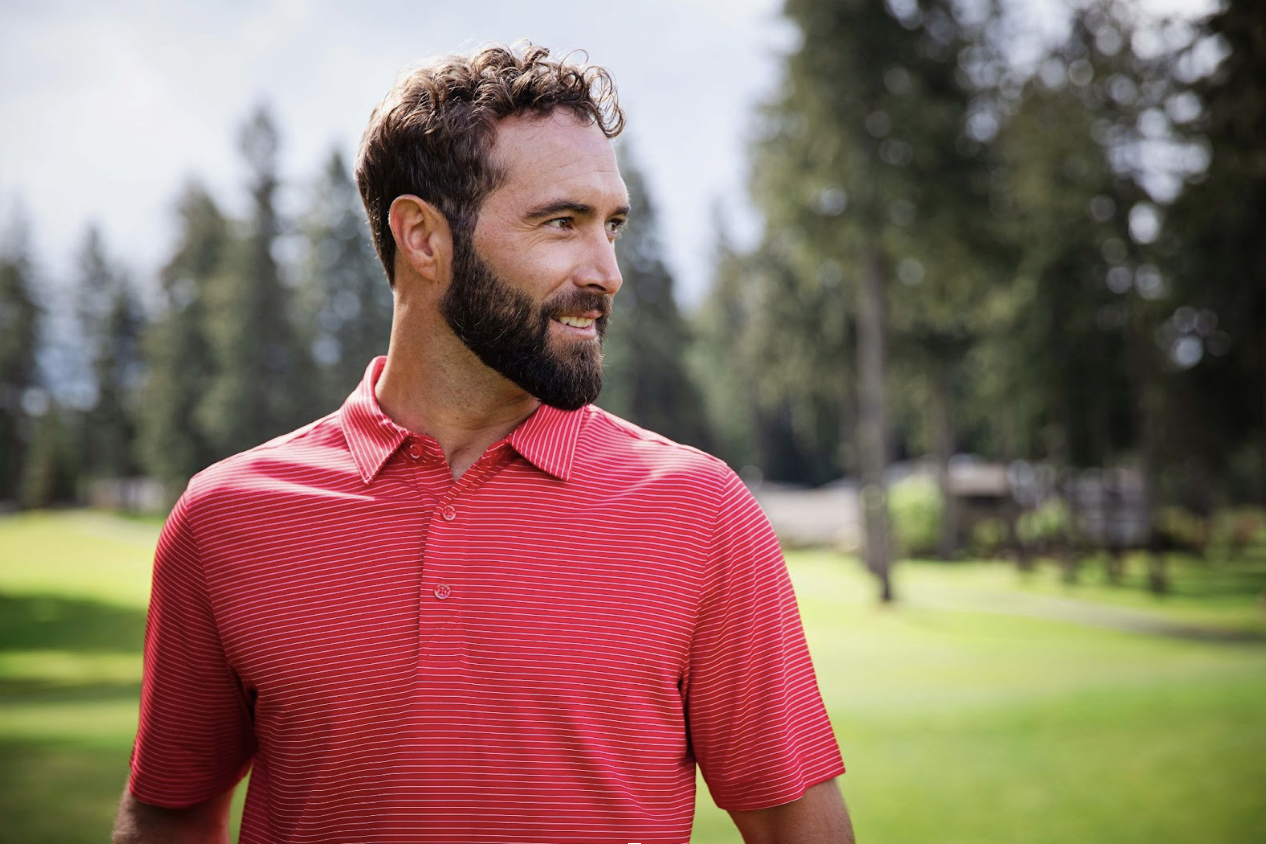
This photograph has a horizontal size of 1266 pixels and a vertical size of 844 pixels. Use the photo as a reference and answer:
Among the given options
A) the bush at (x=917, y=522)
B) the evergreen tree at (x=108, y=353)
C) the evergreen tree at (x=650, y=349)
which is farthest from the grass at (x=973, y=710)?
the evergreen tree at (x=650, y=349)

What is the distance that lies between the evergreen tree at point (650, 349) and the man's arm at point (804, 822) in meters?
36.4

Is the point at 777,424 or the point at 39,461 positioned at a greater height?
the point at 39,461

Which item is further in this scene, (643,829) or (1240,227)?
(1240,227)

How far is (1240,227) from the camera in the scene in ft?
65.4

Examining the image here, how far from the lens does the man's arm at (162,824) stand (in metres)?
2.07

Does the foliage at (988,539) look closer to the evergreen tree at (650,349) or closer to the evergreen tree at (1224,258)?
the evergreen tree at (650,349)

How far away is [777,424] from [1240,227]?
41.5 metres

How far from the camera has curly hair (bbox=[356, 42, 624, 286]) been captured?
2.01 meters

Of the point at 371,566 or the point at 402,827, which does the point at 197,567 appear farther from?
the point at 402,827

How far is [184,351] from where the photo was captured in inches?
1515

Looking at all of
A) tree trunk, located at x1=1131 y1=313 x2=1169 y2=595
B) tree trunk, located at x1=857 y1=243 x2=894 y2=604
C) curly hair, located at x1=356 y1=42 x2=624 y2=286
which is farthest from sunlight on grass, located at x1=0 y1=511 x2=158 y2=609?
tree trunk, located at x1=1131 y1=313 x2=1169 y2=595

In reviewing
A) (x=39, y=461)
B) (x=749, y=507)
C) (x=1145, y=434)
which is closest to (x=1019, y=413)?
(x=1145, y=434)

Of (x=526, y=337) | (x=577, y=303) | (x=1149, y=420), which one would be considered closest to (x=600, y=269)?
(x=577, y=303)

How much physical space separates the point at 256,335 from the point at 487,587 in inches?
1436
